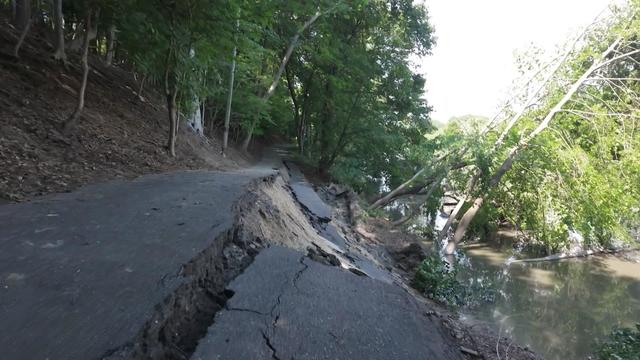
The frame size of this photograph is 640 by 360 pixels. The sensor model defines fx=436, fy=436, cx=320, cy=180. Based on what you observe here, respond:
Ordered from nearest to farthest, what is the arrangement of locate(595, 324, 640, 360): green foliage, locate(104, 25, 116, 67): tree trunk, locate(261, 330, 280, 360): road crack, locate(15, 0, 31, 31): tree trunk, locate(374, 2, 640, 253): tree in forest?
1. locate(261, 330, 280, 360): road crack
2. locate(595, 324, 640, 360): green foliage
3. locate(15, 0, 31, 31): tree trunk
4. locate(104, 25, 116, 67): tree trunk
5. locate(374, 2, 640, 253): tree in forest

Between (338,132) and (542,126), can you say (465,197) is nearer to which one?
(542,126)

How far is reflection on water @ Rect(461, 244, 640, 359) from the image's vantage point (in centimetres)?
992

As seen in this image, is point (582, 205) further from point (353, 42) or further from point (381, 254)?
point (353, 42)

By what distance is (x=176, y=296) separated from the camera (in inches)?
104

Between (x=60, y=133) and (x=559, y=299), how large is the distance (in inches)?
524

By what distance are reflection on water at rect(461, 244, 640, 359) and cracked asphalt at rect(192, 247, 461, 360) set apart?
23.5ft

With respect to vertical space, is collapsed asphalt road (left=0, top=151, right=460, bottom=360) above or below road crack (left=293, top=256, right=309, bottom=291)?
below

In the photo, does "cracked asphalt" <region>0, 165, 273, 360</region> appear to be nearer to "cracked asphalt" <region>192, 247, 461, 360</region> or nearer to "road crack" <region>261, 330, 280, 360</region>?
"cracked asphalt" <region>192, 247, 461, 360</region>

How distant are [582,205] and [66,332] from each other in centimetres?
1573

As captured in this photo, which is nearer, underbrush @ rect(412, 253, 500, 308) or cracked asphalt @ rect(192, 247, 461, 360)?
cracked asphalt @ rect(192, 247, 461, 360)

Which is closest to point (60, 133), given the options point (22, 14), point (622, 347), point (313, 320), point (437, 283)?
point (22, 14)

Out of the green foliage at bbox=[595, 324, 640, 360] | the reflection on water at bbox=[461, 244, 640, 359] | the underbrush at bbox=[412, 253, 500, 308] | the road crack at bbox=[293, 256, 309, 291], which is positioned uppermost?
the road crack at bbox=[293, 256, 309, 291]

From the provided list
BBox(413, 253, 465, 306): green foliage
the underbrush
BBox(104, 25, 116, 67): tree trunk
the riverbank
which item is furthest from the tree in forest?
BBox(104, 25, 116, 67): tree trunk

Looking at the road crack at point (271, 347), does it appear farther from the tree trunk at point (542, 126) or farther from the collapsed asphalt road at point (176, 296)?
the tree trunk at point (542, 126)
